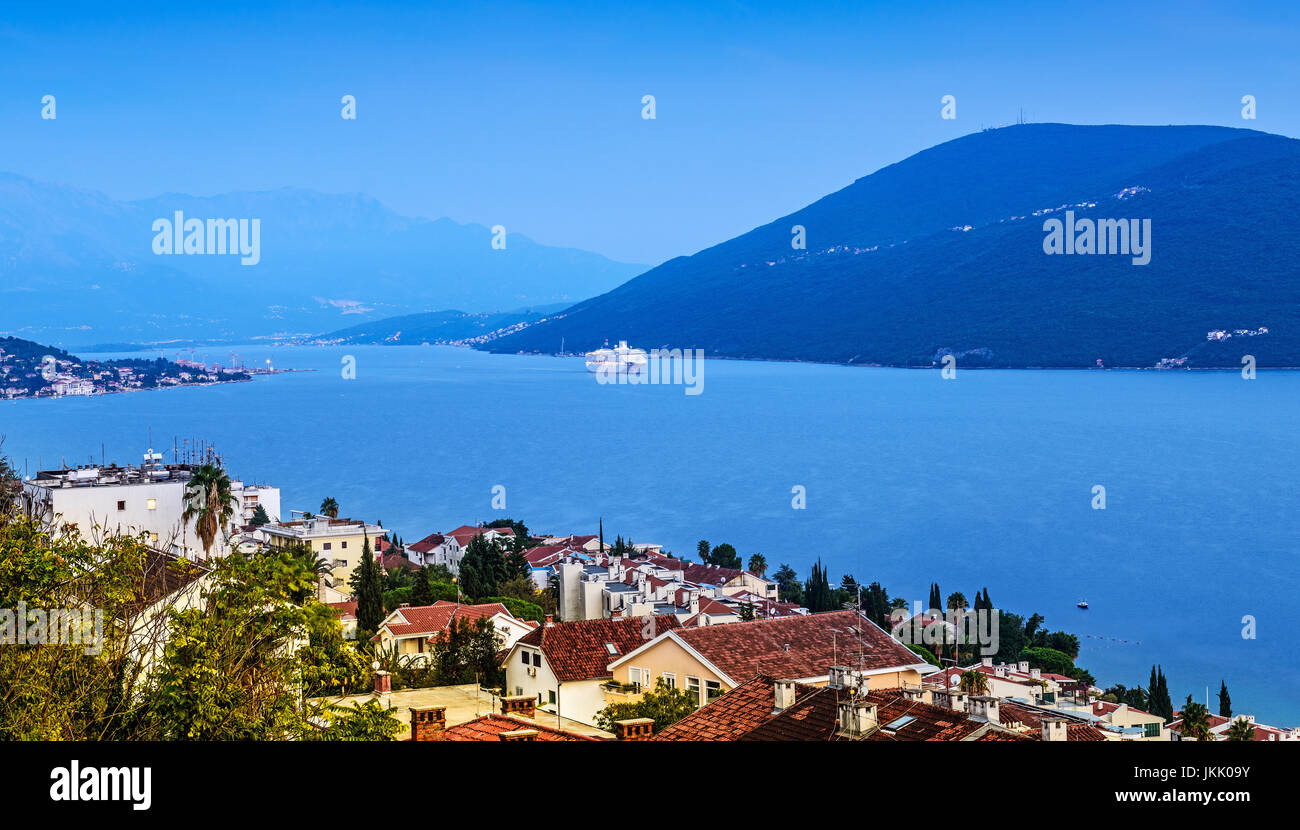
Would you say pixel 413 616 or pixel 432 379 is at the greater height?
pixel 432 379

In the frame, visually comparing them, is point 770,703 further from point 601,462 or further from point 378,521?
point 601,462

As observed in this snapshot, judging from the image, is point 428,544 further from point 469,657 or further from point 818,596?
point 469,657

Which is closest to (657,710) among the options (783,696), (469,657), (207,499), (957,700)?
(783,696)

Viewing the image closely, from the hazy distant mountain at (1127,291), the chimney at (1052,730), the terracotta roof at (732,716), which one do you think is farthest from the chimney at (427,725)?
the hazy distant mountain at (1127,291)

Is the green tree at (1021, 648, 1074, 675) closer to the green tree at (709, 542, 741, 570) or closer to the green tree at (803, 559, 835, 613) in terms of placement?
the green tree at (803, 559, 835, 613)

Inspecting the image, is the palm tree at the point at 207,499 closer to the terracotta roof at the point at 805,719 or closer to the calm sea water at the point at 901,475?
the terracotta roof at the point at 805,719

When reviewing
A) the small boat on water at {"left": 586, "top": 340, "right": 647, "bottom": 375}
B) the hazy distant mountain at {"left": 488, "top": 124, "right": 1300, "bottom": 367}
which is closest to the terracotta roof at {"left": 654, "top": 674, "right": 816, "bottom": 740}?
the hazy distant mountain at {"left": 488, "top": 124, "right": 1300, "bottom": 367}
